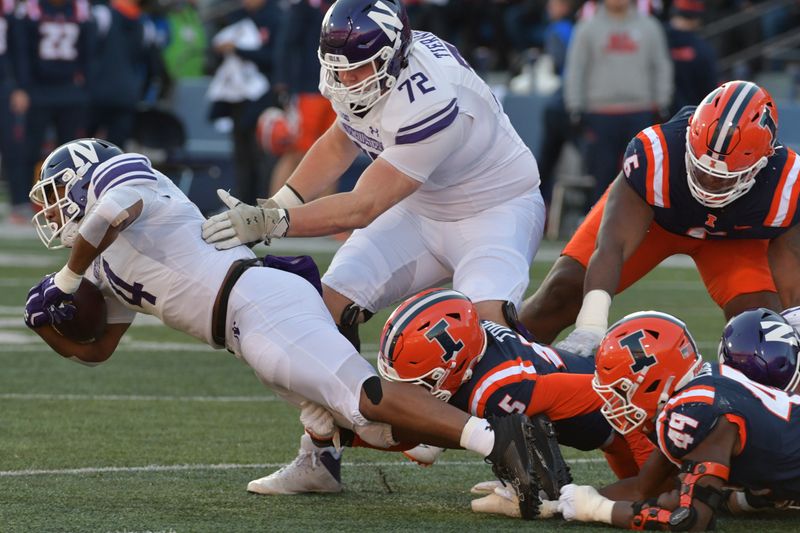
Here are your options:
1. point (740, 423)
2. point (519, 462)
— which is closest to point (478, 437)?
point (519, 462)

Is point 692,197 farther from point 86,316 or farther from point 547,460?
point 86,316

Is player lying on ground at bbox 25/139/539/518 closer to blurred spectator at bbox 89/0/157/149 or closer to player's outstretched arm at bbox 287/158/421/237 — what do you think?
player's outstretched arm at bbox 287/158/421/237

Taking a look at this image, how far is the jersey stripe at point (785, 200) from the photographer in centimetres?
538

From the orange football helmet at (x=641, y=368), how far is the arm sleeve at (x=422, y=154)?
1113mm

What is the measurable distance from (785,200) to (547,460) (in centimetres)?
150

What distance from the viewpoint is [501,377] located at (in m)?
4.70

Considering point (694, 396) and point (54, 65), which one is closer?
point (694, 396)

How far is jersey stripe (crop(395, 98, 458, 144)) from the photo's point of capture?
17.1ft

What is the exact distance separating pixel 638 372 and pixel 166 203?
1.70 m

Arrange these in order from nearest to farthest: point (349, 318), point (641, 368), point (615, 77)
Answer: point (641, 368), point (349, 318), point (615, 77)

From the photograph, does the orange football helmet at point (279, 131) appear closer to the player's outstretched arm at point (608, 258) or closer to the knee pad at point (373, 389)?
the player's outstretched arm at point (608, 258)

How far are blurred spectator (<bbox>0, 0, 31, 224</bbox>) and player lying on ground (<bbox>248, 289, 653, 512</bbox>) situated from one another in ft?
30.5

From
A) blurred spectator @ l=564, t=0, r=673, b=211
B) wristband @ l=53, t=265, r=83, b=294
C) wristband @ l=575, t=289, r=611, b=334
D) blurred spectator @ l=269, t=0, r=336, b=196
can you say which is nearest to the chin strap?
wristband @ l=575, t=289, r=611, b=334

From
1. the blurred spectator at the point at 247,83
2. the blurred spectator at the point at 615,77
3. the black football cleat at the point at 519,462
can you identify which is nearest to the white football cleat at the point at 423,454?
the black football cleat at the point at 519,462
